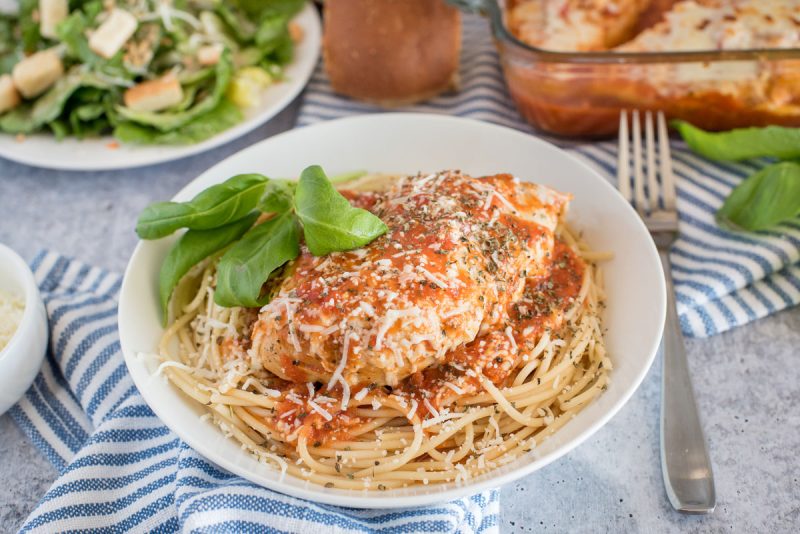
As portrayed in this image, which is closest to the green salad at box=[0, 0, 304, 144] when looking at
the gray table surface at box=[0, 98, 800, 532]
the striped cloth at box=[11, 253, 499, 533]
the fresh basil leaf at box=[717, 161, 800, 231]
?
the striped cloth at box=[11, 253, 499, 533]

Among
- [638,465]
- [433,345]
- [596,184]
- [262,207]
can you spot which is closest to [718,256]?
[596,184]

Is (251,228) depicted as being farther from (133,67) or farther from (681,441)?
(133,67)

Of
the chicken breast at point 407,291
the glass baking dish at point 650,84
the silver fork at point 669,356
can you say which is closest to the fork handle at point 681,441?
the silver fork at point 669,356

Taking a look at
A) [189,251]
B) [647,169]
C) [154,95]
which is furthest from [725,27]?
[154,95]

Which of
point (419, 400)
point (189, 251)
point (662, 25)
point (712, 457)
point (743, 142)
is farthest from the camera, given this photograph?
point (662, 25)

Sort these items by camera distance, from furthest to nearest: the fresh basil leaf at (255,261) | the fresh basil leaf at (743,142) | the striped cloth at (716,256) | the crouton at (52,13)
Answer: the crouton at (52,13), the fresh basil leaf at (743,142), the striped cloth at (716,256), the fresh basil leaf at (255,261)

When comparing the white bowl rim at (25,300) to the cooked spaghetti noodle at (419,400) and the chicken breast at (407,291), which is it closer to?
the cooked spaghetti noodle at (419,400)

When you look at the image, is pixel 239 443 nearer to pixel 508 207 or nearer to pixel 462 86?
pixel 508 207
